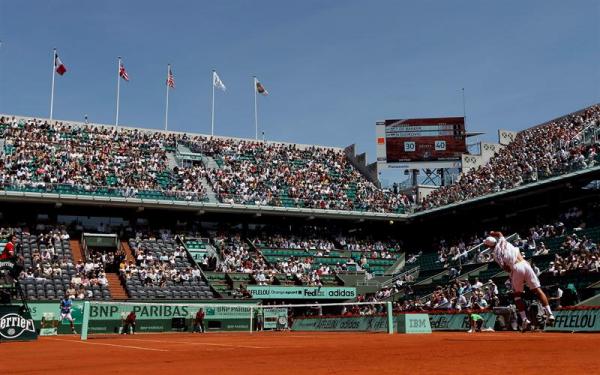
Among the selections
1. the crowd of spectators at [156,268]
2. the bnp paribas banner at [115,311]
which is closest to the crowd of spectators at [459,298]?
the bnp paribas banner at [115,311]

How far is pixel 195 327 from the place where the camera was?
121 ft

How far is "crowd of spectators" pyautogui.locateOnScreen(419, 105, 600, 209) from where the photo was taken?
41344 millimetres

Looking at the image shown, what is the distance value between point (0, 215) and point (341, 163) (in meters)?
30.1

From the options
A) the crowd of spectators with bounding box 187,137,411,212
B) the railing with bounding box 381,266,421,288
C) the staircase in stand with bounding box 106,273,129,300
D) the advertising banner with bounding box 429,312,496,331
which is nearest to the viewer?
the advertising banner with bounding box 429,312,496,331

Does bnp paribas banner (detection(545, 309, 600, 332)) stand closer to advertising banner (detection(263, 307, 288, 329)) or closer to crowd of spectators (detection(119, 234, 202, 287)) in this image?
advertising banner (detection(263, 307, 288, 329))

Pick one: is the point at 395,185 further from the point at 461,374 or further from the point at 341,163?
the point at 461,374

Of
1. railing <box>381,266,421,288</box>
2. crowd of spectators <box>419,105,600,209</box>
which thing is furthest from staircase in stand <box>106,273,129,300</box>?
crowd of spectators <box>419,105,600,209</box>

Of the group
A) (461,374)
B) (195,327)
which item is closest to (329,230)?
(195,327)

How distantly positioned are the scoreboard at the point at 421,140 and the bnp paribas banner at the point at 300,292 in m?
16.3

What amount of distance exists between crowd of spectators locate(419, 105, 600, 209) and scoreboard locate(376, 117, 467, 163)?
3.45m

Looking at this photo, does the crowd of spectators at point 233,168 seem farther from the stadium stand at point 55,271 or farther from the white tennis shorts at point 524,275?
the white tennis shorts at point 524,275

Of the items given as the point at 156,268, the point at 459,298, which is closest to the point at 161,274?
the point at 156,268

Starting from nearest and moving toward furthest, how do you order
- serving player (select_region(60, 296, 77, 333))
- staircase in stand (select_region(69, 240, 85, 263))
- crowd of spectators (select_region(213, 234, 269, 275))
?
serving player (select_region(60, 296, 77, 333)) → staircase in stand (select_region(69, 240, 85, 263)) → crowd of spectators (select_region(213, 234, 269, 275))

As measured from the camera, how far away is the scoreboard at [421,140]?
58.3m
